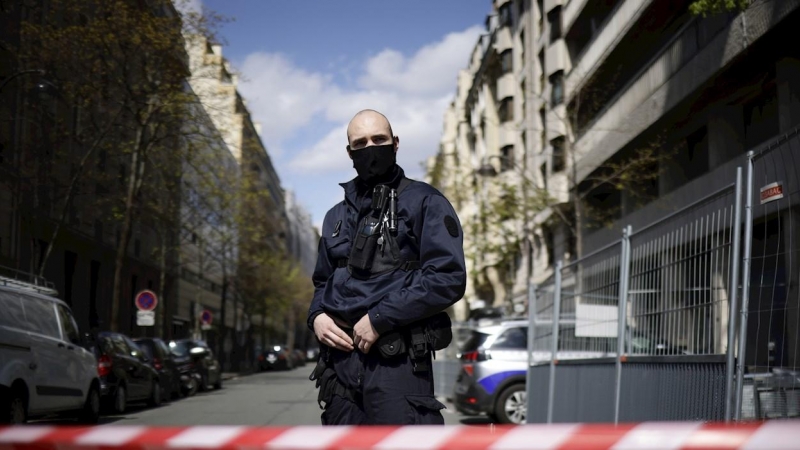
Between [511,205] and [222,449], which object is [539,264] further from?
[222,449]

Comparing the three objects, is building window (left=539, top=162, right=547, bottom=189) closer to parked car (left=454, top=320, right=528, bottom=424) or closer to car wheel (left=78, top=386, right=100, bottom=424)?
parked car (left=454, top=320, right=528, bottom=424)

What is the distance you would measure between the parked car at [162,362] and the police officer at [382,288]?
19764mm

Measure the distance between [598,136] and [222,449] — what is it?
30.6 meters

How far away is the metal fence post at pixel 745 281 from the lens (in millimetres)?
6289

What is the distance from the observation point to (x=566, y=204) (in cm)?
3712

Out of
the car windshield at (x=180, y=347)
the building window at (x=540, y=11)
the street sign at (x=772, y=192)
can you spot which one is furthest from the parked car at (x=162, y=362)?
the building window at (x=540, y=11)

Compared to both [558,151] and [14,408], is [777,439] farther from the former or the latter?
[558,151]

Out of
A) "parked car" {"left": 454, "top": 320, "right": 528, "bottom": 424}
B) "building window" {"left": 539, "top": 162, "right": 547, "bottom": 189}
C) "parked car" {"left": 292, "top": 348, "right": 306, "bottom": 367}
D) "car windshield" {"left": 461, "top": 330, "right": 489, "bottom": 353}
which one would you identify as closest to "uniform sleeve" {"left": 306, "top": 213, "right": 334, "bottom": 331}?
"parked car" {"left": 454, "top": 320, "right": 528, "bottom": 424}

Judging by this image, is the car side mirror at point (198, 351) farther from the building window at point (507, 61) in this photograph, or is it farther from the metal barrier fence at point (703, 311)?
the building window at point (507, 61)

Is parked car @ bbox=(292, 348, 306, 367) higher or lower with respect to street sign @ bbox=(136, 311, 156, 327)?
lower

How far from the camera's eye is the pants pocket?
12.8ft

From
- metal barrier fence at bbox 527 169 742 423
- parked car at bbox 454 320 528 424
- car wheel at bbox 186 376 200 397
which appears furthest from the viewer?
car wheel at bbox 186 376 200 397

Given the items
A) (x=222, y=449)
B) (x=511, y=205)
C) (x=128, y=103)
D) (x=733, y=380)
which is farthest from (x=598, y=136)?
(x=222, y=449)

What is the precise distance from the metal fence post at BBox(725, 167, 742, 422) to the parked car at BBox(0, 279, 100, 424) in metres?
8.42
